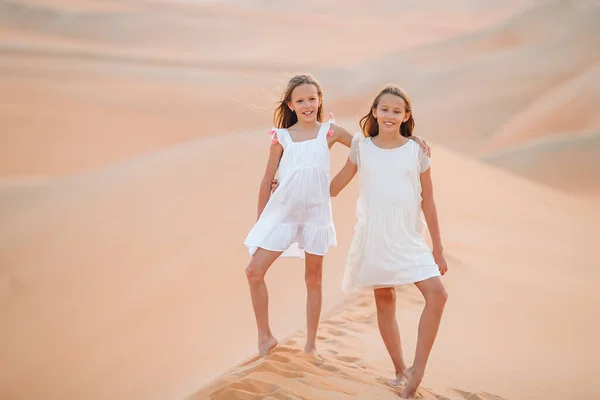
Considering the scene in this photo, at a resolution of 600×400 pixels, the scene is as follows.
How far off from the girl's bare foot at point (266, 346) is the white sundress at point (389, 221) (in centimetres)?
62

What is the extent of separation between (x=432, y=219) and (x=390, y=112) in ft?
2.33

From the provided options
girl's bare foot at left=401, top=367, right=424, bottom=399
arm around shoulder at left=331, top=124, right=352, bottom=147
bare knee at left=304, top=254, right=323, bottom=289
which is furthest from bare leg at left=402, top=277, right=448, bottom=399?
arm around shoulder at left=331, top=124, right=352, bottom=147

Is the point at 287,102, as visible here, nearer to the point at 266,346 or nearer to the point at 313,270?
the point at 313,270

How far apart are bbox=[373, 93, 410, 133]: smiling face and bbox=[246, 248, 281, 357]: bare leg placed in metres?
1.06

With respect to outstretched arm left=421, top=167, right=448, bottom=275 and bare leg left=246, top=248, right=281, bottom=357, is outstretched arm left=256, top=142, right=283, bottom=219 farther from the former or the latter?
outstretched arm left=421, top=167, right=448, bottom=275

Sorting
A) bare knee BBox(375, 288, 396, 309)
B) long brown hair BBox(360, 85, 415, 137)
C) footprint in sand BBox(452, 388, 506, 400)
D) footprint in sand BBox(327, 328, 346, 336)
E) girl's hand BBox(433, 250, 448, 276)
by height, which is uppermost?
long brown hair BBox(360, 85, 415, 137)

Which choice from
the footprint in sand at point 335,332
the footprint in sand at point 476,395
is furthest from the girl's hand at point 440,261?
the footprint in sand at point 335,332

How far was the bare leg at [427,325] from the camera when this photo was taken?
4.75m

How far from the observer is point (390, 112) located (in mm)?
5039

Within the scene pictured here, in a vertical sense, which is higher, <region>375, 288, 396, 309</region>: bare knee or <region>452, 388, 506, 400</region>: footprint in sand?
<region>375, 288, 396, 309</region>: bare knee

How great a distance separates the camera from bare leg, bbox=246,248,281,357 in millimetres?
5137

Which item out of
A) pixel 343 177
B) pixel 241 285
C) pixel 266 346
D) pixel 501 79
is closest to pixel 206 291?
pixel 241 285

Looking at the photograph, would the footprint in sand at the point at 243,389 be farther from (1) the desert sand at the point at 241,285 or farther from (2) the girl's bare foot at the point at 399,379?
(2) the girl's bare foot at the point at 399,379

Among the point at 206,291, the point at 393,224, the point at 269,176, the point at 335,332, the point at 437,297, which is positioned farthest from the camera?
the point at 206,291
